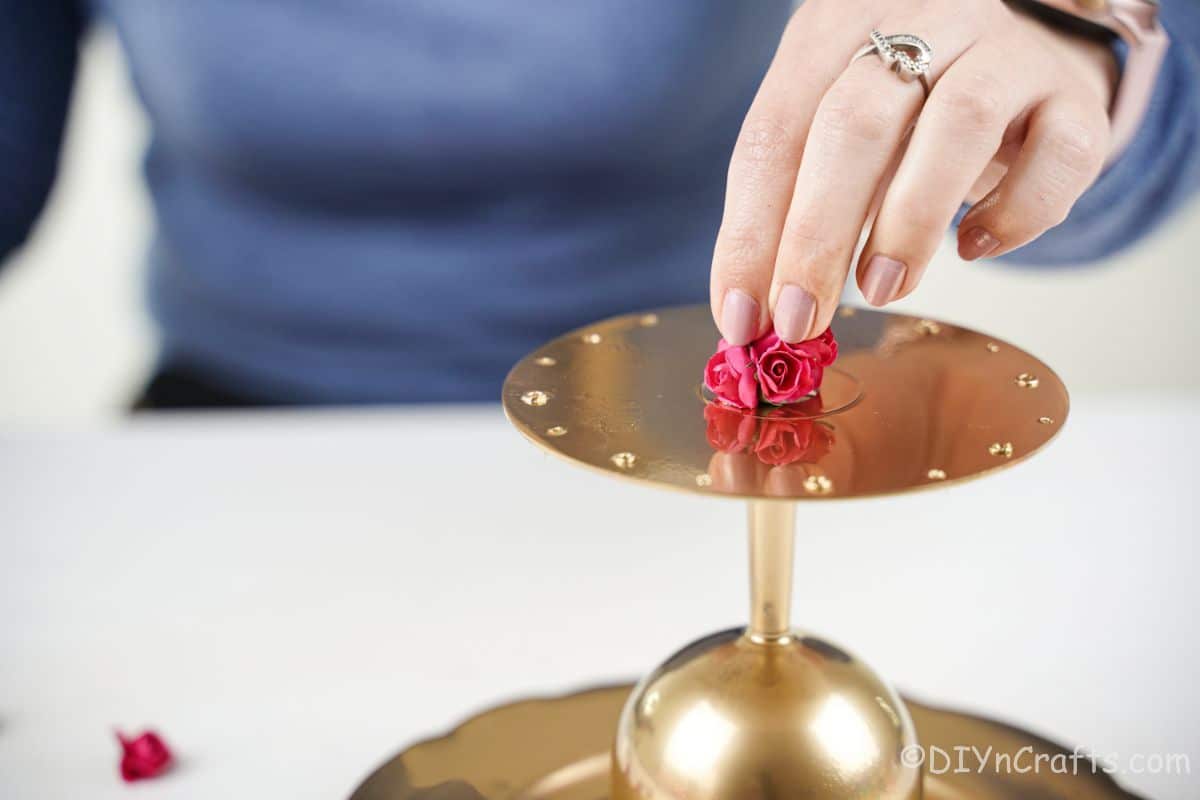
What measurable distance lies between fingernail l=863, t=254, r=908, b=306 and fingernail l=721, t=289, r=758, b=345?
0.14ft

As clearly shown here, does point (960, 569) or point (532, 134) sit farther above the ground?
point (532, 134)

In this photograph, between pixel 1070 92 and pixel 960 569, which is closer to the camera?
pixel 1070 92

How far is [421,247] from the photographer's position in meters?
1.00

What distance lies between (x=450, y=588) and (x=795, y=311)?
0.38 m

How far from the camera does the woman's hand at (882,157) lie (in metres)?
0.42

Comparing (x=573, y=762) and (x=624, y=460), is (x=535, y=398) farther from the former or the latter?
(x=573, y=762)

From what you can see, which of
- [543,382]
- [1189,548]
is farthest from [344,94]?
[1189,548]

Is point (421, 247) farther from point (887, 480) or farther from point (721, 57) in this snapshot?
point (887, 480)

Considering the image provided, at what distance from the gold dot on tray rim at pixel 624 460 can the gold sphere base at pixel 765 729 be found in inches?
4.9

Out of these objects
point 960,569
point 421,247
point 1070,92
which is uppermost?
point 1070,92

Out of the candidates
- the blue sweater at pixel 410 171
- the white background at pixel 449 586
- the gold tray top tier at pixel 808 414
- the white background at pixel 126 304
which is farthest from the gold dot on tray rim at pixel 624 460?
the white background at pixel 126 304

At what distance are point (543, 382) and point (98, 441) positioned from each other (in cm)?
60

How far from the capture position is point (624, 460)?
0.38 meters

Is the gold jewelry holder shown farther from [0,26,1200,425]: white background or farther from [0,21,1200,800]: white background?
[0,26,1200,425]: white background
